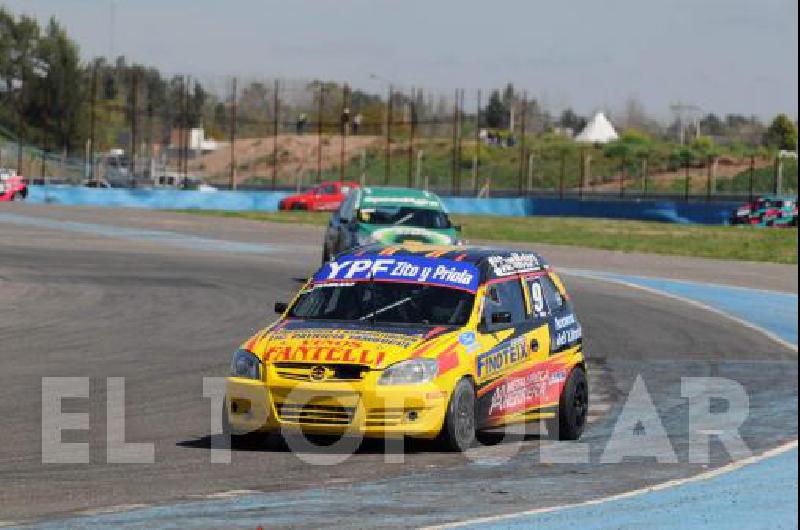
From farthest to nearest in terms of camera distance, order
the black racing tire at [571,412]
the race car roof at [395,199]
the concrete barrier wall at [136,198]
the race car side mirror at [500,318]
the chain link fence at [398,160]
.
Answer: the chain link fence at [398,160] → the concrete barrier wall at [136,198] → the race car roof at [395,199] → the black racing tire at [571,412] → the race car side mirror at [500,318]

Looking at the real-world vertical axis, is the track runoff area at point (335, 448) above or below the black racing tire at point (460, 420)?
below

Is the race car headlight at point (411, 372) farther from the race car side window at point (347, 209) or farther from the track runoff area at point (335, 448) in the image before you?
the race car side window at point (347, 209)

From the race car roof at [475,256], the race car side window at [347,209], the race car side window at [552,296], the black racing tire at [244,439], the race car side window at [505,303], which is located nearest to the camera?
the black racing tire at [244,439]

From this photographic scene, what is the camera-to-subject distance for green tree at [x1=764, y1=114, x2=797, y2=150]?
13675 cm

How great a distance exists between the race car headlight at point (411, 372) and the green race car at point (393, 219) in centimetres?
1511

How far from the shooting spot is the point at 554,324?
→ 14.1 meters

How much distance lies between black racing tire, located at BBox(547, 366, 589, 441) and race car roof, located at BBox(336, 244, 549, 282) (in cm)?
99

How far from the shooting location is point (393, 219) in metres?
28.2

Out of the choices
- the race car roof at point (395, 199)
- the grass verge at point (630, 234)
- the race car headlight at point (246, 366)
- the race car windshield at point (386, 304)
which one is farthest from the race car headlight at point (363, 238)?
the grass verge at point (630, 234)

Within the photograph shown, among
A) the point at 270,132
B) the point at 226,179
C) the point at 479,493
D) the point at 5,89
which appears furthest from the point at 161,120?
the point at 479,493

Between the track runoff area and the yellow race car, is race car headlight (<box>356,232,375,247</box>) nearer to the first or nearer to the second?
the track runoff area

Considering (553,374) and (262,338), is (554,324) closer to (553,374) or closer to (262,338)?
(553,374)

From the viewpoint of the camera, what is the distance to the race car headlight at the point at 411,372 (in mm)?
11916

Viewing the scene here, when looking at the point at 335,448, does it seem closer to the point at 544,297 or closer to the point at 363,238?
the point at 544,297
